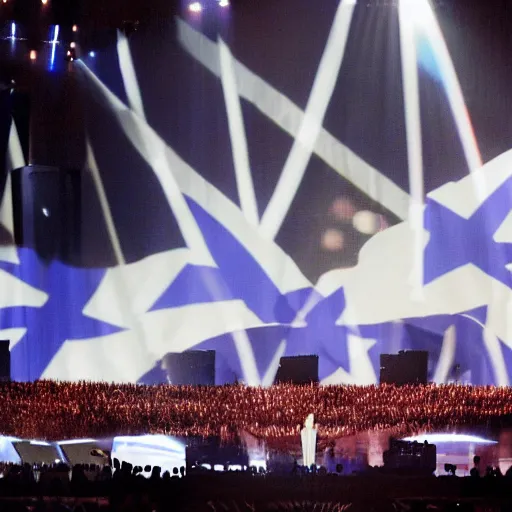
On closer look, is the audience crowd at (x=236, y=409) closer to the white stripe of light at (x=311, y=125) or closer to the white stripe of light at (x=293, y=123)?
the white stripe of light at (x=311, y=125)

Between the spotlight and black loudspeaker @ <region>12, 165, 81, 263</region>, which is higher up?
the spotlight

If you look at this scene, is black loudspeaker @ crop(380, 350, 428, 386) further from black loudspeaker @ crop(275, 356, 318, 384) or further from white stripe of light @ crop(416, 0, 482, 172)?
white stripe of light @ crop(416, 0, 482, 172)

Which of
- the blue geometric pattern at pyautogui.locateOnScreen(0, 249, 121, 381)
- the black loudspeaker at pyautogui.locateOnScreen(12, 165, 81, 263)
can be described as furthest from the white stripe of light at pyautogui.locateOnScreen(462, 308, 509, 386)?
the black loudspeaker at pyautogui.locateOnScreen(12, 165, 81, 263)

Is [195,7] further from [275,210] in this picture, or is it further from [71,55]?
[275,210]

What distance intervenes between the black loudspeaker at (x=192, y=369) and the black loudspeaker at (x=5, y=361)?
1436 mm

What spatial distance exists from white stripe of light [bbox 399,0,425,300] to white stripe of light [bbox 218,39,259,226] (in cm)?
144

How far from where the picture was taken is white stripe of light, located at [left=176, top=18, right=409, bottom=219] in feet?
27.9

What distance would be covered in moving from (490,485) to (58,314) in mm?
4627

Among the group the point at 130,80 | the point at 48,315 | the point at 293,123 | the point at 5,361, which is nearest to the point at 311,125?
the point at 293,123

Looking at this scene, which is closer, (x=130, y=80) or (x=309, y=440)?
(x=309, y=440)

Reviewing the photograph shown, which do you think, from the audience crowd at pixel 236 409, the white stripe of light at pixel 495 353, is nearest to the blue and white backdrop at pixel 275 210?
the white stripe of light at pixel 495 353

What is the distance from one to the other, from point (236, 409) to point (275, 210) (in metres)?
1.83

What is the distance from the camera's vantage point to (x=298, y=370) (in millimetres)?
8422

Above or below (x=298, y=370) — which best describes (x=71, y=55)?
above
